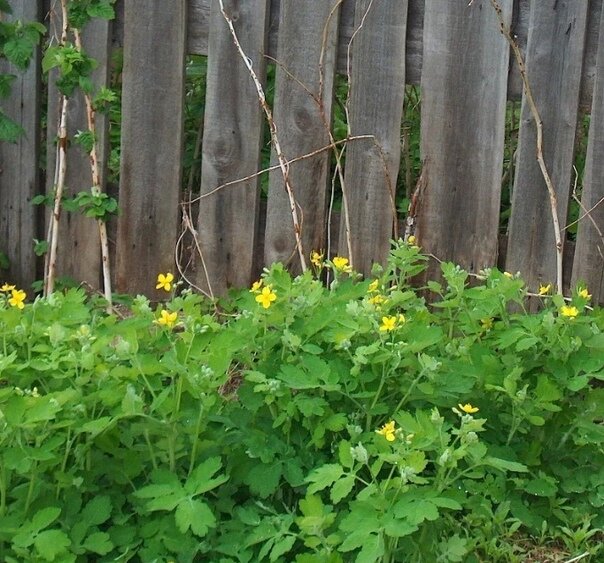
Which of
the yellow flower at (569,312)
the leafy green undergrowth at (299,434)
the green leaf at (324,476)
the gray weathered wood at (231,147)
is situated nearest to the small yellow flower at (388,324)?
the leafy green undergrowth at (299,434)

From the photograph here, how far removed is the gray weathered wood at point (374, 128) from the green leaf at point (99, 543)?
2131 millimetres

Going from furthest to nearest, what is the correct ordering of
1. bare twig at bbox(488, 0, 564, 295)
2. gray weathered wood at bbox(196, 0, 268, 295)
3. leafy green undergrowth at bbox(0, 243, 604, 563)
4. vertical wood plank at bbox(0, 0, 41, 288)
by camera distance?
vertical wood plank at bbox(0, 0, 41, 288)
gray weathered wood at bbox(196, 0, 268, 295)
bare twig at bbox(488, 0, 564, 295)
leafy green undergrowth at bbox(0, 243, 604, 563)

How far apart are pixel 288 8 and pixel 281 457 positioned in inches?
88.6

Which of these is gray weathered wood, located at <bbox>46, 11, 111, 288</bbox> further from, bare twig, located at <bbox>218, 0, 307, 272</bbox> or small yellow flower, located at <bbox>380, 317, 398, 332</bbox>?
small yellow flower, located at <bbox>380, 317, 398, 332</bbox>

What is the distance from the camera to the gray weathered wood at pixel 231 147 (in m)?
4.55

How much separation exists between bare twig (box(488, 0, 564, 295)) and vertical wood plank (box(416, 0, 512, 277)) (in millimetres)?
73

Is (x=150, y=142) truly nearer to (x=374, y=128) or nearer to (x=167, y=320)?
(x=374, y=128)

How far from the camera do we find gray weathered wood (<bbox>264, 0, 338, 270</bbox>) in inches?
176

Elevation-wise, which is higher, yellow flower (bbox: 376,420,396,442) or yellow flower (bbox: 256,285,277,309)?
yellow flower (bbox: 256,285,277,309)

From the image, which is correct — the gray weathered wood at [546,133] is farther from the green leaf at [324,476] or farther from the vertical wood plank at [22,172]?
the vertical wood plank at [22,172]

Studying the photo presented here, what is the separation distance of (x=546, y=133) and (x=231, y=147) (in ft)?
4.29

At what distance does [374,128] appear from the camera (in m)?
4.50

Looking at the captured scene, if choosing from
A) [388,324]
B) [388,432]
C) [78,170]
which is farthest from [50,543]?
[78,170]

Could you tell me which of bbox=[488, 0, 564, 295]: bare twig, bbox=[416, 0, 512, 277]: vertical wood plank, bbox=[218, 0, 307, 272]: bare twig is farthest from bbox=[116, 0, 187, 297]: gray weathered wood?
bbox=[488, 0, 564, 295]: bare twig
